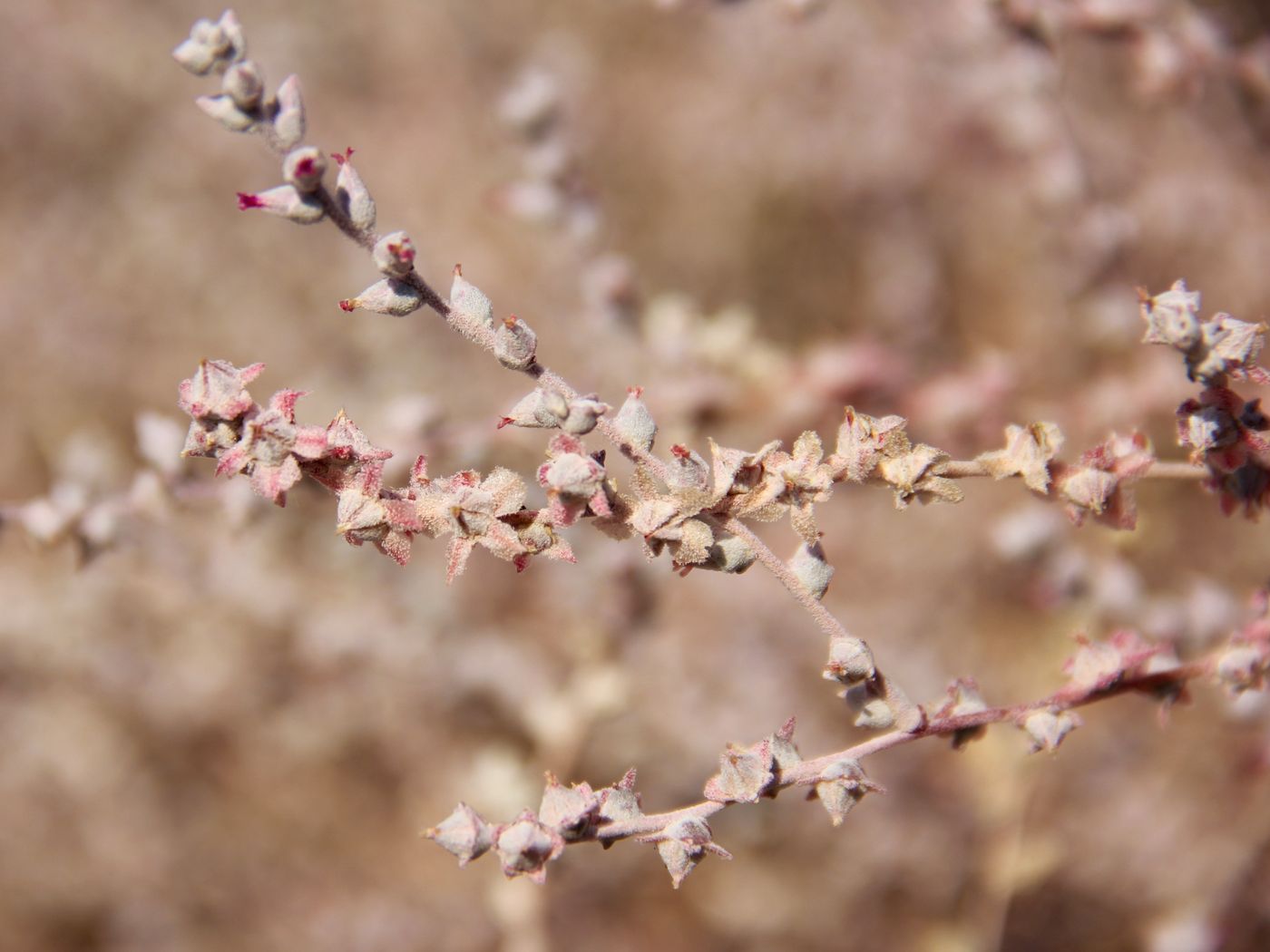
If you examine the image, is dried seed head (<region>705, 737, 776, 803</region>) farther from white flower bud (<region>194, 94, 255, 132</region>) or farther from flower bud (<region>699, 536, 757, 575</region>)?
white flower bud (<region>194, 94, 255, 132</region>)

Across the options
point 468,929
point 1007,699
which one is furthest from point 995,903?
point 468,929

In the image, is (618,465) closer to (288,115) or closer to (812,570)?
(812,570)

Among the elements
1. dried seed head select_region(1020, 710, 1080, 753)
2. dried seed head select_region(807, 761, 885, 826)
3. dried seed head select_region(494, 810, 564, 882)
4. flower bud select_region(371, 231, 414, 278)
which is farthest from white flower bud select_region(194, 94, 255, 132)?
dried seed head select_region(1020, 710, 1080, 753)

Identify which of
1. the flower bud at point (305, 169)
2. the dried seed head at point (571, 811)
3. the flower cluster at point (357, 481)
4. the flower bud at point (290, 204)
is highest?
the flower bud at point (305, 169)

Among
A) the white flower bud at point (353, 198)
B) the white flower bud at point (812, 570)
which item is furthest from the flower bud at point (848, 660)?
the white flower bud at point (353, 198)

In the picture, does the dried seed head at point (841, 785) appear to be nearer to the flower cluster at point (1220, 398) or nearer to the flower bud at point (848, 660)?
the flower bud at point (848, 660)

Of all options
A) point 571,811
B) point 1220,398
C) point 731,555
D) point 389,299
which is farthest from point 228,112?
point 1220,398
